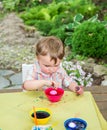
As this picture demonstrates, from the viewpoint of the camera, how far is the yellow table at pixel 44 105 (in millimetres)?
2365

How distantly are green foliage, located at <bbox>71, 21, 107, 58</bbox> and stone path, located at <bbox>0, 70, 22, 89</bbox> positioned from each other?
0.87 meters

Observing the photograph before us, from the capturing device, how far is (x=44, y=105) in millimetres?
2604

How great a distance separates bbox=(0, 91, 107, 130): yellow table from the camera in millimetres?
2365

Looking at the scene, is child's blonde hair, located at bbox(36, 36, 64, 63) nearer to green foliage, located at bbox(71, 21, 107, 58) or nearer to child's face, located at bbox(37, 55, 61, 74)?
child's face, located at bbox(37, 55, 61, 74)

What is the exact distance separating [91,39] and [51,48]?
2427 mm

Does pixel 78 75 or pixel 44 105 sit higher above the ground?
pixel 44 105

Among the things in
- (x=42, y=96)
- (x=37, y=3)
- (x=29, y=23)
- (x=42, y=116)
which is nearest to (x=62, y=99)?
(x=42, y=96)

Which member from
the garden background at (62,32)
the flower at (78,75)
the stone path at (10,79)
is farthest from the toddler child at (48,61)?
the stone path at (10,79)

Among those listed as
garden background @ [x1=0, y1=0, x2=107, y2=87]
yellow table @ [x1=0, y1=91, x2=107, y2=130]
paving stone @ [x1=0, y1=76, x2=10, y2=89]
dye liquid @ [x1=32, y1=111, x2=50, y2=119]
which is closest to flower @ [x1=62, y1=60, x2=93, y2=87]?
garden background @ [x1=0, y1=0, x2=107, y2=87]

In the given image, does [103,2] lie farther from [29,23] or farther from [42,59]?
[42,59]

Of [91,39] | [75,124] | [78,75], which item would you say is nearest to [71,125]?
[75,124]

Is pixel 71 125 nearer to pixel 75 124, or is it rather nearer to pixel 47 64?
pixel 75 124

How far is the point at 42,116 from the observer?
7.79 ft

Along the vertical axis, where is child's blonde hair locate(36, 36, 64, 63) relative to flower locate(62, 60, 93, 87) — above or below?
above
